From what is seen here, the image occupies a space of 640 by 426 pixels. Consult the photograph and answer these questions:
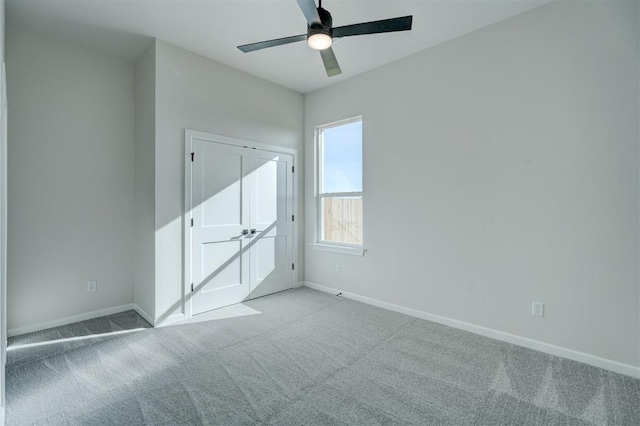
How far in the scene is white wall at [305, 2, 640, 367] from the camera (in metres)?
A: 2.34

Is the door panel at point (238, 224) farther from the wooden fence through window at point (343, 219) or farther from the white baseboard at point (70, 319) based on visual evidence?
the white baseboard at point (70, 319)

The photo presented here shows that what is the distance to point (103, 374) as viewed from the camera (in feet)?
7.52

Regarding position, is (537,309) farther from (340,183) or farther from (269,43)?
(269,43)

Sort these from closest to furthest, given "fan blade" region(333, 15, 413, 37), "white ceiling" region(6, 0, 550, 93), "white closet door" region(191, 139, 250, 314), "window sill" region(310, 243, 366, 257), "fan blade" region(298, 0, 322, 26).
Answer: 1. "fan blade" region(298, 0, 322, 26)
2. "fan blade" region(333, 15, 413, 37)
3. "white ceiling" region(6, 0, 550, 93)
4. "white closet door" region(191, 139, 250, 314)
5. "window sill" region(310, 243, 366, 257)

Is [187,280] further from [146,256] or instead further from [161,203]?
[161,203]

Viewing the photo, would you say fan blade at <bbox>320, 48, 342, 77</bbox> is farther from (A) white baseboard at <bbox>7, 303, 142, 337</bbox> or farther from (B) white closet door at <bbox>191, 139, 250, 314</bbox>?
(A) white baseboard at <bbox>7, 303, 142, 337</bbox>

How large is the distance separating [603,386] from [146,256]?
4116 millimetres

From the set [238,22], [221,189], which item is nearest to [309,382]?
[221,189]

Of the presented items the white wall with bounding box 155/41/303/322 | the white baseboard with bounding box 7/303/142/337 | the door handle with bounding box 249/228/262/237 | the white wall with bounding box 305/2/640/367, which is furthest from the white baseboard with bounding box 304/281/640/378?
the white baseboard with bounding box 7/303/142/337

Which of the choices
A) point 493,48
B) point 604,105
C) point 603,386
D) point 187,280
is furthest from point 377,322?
point 493,48

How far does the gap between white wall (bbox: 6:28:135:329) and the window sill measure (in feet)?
7.75

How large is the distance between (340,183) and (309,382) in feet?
8.73

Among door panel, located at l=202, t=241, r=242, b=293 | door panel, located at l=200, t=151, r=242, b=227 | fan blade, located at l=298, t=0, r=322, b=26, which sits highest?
fan blade, located at l=298, t=0, r=322, b=26

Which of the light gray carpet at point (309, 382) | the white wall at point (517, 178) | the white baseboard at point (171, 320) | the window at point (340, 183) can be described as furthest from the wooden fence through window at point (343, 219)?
the white baseboard at point (171, 320)
